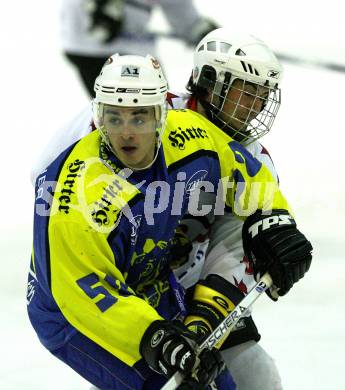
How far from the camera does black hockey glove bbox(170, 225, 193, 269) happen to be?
295 centimetres

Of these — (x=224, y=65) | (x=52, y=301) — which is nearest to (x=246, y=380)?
(x=52, y=301)

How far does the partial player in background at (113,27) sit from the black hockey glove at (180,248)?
2.18 metres

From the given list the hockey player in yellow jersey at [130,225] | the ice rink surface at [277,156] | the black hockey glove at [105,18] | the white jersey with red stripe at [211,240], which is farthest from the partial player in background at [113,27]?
the hockey player in yellow jersey at [130,225]

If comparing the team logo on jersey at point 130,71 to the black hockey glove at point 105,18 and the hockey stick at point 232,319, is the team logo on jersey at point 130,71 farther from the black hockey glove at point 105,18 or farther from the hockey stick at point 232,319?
the black hockey glove at point 105,18

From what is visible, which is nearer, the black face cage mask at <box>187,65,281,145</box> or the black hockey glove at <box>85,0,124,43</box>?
the black face cage mask at <box>187,65,281,145</box>

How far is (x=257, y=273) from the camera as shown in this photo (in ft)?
9.13

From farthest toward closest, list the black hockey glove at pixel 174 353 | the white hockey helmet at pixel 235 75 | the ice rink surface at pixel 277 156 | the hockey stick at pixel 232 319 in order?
the ice rink surface at pixel 277 156
the white hockey helmet at pixel 235 75
the hockey stick at pixel 232 319
the black hockey glove at pixel 174 353

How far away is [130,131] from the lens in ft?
8.13

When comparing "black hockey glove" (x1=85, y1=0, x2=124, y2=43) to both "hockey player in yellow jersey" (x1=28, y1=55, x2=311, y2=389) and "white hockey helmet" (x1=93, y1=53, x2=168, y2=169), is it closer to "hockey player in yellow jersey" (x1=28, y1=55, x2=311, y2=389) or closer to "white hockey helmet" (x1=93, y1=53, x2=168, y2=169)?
"hockey player in yellow jersey" (x1=28, y1=55, x2=311, y2=389)

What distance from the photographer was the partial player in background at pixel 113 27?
5.04 metres

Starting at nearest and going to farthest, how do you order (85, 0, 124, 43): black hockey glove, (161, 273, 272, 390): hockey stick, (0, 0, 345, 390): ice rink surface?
(161, 273, 272, 390): hockey stick
(0, 0, 345, 390): ice rink surface
(85, 0, 124, 43): black hockey glove

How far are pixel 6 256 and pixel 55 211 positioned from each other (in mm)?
1823

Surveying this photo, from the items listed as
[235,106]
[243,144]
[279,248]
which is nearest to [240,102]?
[235,106]

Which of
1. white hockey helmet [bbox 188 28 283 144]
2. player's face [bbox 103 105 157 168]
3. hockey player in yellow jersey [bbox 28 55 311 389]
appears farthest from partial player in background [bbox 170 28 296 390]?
player's face [bbox 103 105 157 168]
